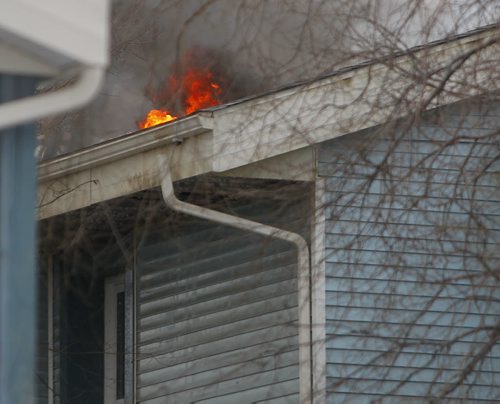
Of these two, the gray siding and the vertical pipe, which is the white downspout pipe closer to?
the gray siding

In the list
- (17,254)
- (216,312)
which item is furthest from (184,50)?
(17,254)

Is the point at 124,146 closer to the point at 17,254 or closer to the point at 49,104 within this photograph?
the point at 17,254

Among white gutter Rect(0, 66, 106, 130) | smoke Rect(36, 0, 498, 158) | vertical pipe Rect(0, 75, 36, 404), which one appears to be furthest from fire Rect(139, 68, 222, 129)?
white gutter Rect(0, 66, 106, 130)

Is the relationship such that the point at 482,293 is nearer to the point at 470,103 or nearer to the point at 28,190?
the point at 470,103

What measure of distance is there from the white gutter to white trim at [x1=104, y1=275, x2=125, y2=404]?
9000 mm

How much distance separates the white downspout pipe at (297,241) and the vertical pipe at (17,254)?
597 centimetres

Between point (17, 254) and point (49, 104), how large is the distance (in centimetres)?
56

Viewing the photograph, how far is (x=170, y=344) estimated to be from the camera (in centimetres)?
1189

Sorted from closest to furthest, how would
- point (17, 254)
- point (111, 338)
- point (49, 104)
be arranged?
1. point (49, 104)
2. point (17, 254)
3. point (111, 338)

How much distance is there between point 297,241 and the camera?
10.4 meters

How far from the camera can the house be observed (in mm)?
10016

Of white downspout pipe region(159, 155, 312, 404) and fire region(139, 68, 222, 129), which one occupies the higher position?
fire region(139, 68, 222, 129)

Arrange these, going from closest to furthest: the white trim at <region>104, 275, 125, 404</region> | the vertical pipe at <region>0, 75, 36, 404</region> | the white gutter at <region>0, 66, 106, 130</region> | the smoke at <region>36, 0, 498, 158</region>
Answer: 1. the white gutter at <region>0, 66, 106, 130</region>
2. the vertical pipe at <region>0, 75, 36, 404</region>
3. the smoke at <region>36, 0, 498, 158</region>
4. the white trim at <region>104, 275, 125, 404</region>

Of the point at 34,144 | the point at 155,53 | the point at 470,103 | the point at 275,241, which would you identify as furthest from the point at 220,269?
the point at 34,144
